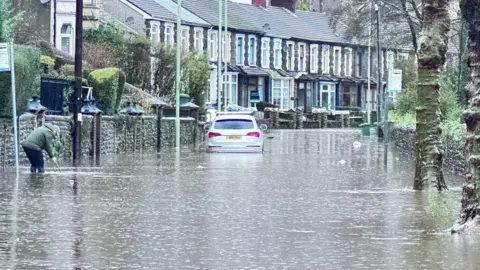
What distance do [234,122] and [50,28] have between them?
15172 millimetres

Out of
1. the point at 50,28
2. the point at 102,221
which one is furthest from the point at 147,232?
the point at 50,28

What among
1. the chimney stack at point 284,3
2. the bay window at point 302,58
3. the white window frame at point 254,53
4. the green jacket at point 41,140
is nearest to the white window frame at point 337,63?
the bay window at point 302,58

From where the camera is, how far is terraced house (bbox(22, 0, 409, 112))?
70044mm

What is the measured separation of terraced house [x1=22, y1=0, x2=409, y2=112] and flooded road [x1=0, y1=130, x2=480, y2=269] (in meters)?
39.3

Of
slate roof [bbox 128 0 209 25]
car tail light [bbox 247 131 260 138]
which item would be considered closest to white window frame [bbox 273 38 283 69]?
slate roof [bbox 128 0 209 25]

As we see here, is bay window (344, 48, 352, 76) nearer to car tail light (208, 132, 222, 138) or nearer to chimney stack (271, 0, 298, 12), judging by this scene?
chimney stack (271, 0, 298, 12)

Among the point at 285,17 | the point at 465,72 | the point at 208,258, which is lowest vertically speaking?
the point at 208,258

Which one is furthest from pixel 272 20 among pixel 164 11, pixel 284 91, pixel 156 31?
Answer: pixel 156 31

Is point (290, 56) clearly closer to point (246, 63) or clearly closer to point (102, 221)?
point (246, 63)

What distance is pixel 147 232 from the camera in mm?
15242

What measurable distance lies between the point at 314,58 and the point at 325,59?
1.84 metres

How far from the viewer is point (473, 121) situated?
14.5 meters

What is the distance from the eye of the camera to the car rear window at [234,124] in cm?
3947

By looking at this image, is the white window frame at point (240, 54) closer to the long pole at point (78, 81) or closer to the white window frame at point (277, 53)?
the white window frame at point (277, 53)
